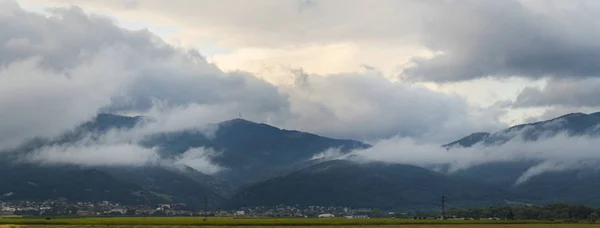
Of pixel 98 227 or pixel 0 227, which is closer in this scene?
pixel 0 227

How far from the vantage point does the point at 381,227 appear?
623 ft

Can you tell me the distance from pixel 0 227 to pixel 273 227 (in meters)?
63.1

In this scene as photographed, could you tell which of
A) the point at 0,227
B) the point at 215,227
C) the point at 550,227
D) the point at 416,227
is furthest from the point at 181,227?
the point at 550,227

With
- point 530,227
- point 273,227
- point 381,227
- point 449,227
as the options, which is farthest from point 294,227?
point 530,227

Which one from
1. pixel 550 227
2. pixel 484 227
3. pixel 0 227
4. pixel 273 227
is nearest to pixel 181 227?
pixel 273 227

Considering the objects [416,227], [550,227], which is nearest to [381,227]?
[416,227]

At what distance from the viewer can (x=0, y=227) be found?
17938 cm

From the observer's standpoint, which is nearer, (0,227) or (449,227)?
(0,227)

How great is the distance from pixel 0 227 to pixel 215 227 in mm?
50399

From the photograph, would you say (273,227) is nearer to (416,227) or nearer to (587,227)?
(416,227)

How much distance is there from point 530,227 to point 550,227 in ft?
15.4

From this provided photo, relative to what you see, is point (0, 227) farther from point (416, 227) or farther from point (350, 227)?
point (416, 227)

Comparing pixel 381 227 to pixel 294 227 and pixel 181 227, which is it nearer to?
pixel 294 227

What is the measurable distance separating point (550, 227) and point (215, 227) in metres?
81.3
